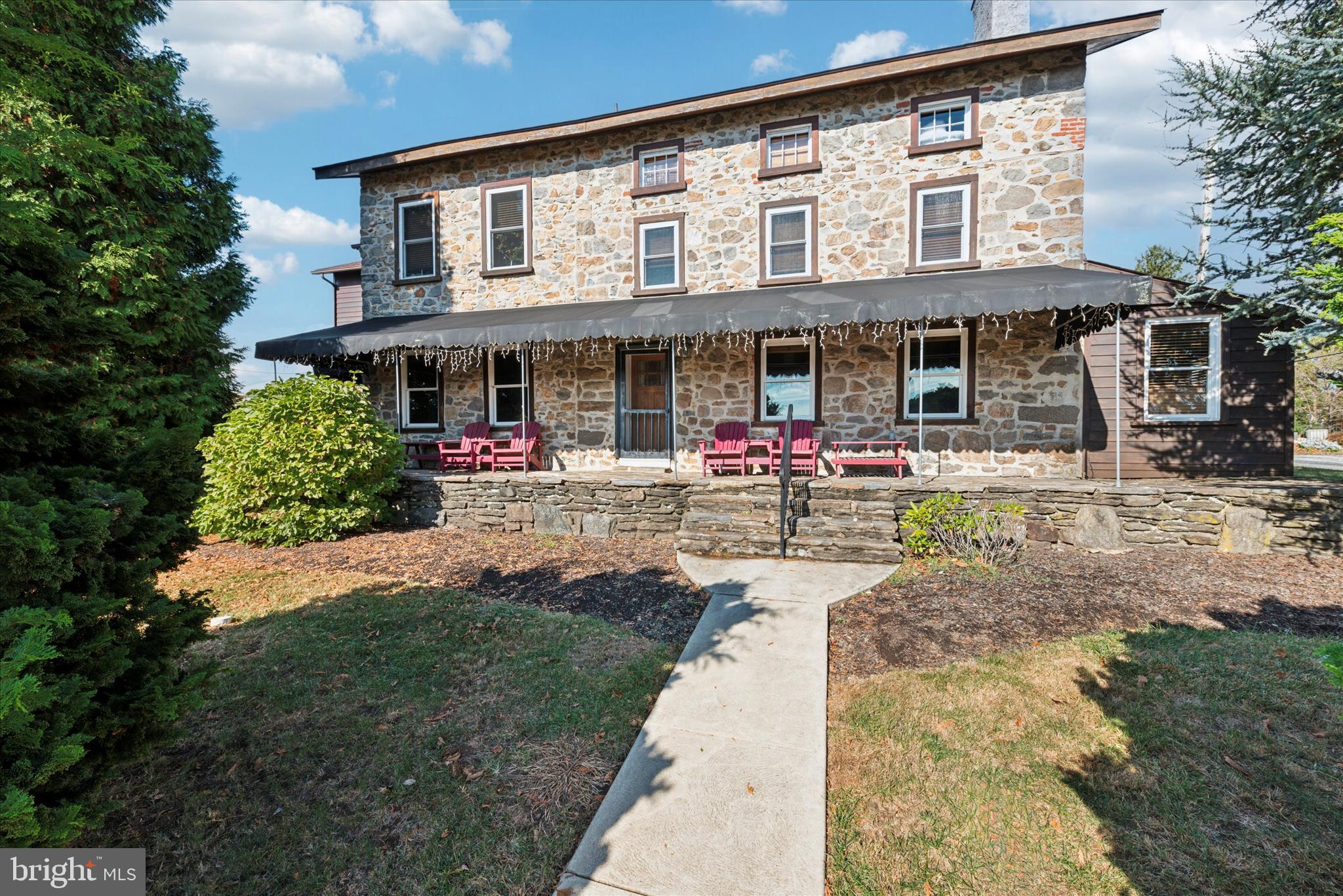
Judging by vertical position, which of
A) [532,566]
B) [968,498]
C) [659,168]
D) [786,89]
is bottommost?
[532,566]

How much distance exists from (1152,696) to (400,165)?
14.0m

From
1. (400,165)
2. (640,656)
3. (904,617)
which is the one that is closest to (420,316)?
(400,165)

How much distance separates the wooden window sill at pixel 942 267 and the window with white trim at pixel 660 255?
3.97m

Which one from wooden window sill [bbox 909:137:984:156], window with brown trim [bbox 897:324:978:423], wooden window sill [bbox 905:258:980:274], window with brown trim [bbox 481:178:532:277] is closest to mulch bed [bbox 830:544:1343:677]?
window with brown trim [bbox 897:324:978:423]

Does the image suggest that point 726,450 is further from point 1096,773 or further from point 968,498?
point 1096,773

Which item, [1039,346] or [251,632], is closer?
[251,632]

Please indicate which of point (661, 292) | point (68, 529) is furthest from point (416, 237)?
point (68, 529)

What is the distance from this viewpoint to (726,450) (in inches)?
384

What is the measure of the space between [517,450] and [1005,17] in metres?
10.8

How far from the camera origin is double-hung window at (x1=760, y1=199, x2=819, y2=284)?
9789 mm

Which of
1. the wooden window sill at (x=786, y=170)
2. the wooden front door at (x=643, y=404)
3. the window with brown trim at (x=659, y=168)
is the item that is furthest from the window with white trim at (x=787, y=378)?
the window with brown trim at (x=659, y=168)

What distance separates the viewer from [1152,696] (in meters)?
3.60

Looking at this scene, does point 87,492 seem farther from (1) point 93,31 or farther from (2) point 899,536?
(1) point 93,31

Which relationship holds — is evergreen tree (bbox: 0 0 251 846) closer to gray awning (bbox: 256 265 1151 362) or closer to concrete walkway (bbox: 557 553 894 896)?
concrete walkway (bbox: 557 553 894 896)
